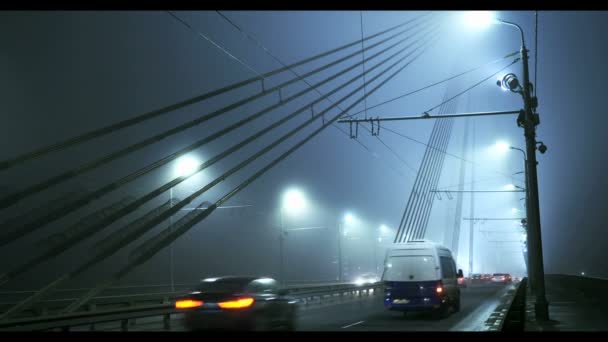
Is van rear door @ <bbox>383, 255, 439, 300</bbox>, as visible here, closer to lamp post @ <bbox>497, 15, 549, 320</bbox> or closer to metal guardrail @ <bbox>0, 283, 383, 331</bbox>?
lamp post @ <bbox>497, 15, 549, 320</bbox>

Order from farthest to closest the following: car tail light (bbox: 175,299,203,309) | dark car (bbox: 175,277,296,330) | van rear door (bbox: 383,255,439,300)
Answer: van rear door (bbox: 383,255,439,300), car tail light (bbox: 175,299,203,309), dark car (bbox: 175,277,296,330)

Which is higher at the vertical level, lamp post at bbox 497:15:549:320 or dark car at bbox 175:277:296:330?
lamp post at bbox 497:15:549:320

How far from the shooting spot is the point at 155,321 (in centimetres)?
1864

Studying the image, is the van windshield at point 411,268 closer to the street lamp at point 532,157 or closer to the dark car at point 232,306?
the street lamp at point 532,157

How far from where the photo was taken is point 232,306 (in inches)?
465

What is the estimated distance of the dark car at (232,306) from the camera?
38.6ft

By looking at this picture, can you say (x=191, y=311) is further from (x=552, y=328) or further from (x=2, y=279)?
(x=552, y=328)

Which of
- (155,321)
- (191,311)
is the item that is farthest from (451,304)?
(191,311)

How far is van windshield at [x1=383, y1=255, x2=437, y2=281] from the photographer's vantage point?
1976 centimetres

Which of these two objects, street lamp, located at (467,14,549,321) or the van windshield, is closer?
street lamp, located at (467,14,549,321)

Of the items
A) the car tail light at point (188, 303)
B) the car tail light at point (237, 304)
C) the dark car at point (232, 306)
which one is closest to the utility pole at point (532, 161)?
the dark car at point (232, 306)

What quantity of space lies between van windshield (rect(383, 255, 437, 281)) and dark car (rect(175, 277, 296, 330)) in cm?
817

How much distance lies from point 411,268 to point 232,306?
953cm

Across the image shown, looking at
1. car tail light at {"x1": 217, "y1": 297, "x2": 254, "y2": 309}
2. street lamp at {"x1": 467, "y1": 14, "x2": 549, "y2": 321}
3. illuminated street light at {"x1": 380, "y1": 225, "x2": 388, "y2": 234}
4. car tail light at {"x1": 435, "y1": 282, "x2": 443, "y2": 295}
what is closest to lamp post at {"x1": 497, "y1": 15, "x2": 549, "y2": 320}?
street lamp at {"x1": 467, "y1": 14, "x2": 549, "y2": 321}
